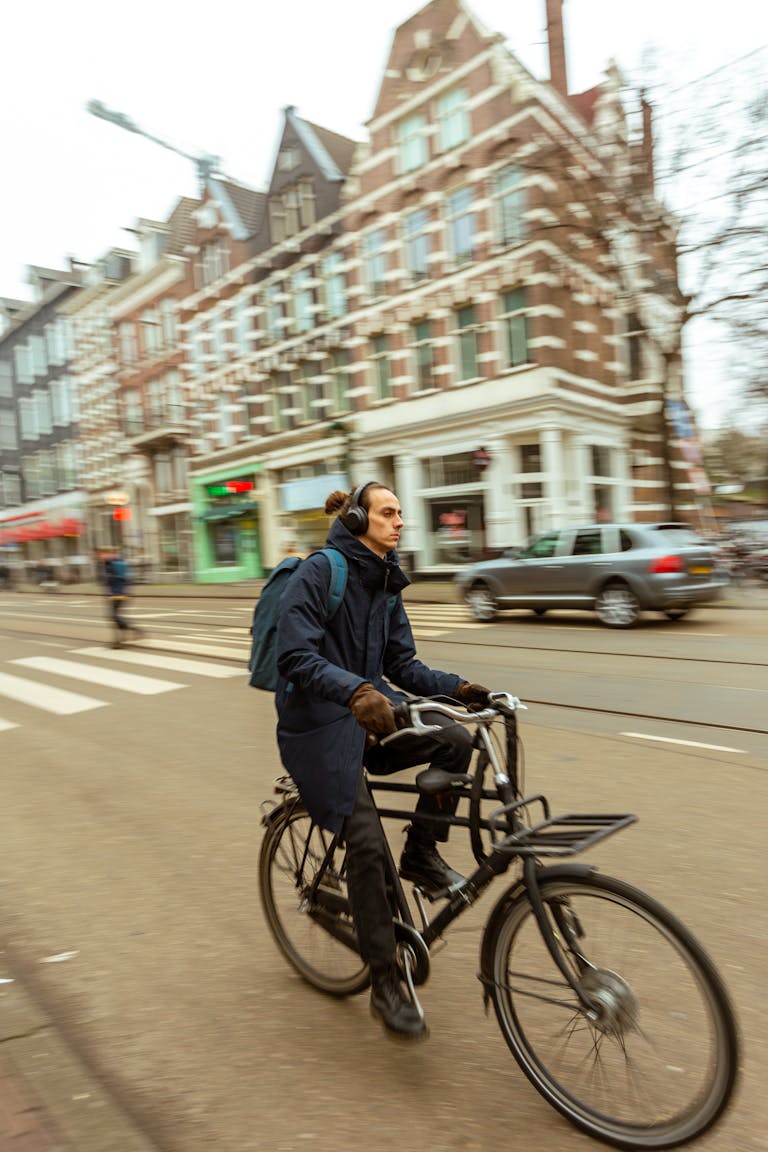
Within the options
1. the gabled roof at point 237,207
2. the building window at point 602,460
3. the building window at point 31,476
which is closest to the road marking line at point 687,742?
the building window at point 602,460

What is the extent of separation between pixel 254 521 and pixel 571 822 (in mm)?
29821

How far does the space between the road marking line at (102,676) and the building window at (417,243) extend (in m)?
16.1

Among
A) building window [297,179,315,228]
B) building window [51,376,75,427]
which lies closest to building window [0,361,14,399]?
building window [51,376,75,427]

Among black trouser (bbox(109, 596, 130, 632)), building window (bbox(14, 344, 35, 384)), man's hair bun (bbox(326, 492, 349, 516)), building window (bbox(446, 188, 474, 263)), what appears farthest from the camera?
building window (bbox(14, 344, 35, 384))

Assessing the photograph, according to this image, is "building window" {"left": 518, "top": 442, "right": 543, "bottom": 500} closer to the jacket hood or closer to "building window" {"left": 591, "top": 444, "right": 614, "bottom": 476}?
"building window" {"left": 591, "top": 444, "right": 614, "bottom": 476}

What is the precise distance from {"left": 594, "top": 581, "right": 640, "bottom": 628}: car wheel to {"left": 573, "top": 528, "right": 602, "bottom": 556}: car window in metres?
0.63

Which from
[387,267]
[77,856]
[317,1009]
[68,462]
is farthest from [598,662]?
[68,462]

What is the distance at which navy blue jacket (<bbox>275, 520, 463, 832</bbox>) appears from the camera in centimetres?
237

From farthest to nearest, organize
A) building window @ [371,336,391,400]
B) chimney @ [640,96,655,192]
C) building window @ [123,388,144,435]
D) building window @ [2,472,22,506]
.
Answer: building window @ [2,472,22,506]
building window @ [123,388,144,435]
building window @ [371,336,391,400]
chimney @ [640,96,655,192]

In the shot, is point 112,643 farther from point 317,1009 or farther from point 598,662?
point 317,1009

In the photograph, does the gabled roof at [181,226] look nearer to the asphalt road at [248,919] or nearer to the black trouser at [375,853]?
the asphalt road at [248,919]

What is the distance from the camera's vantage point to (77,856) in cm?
421

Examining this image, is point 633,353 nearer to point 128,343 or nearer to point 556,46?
point 556,46

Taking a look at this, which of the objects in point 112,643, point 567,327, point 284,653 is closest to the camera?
point 284,653
